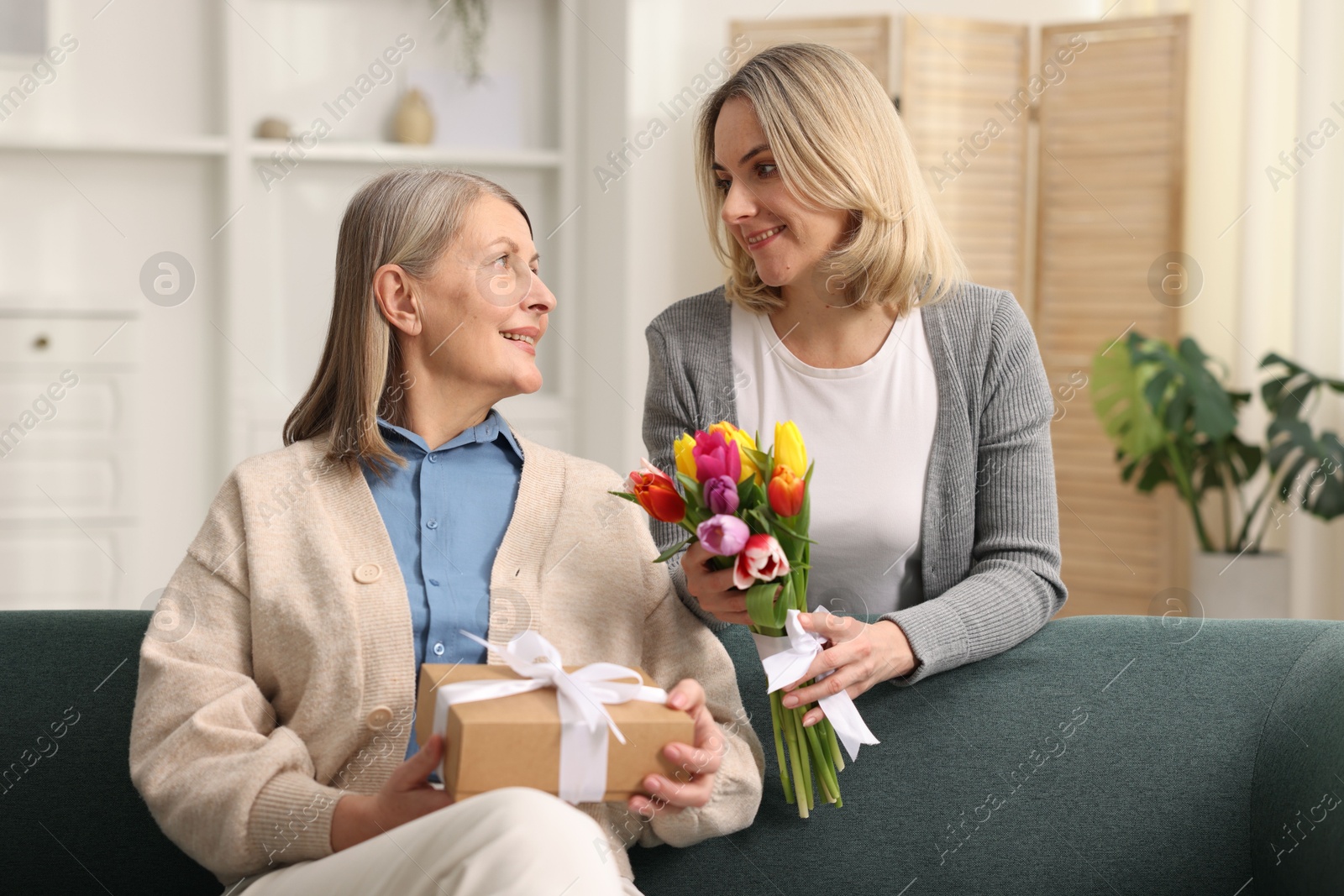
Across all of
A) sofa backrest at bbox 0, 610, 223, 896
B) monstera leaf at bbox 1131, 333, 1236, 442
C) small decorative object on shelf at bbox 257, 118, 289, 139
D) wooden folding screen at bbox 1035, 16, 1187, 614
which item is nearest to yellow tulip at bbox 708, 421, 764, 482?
sofa backrest at bbox 0, 610, 223, 896

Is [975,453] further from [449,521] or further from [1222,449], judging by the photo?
[1222,449]

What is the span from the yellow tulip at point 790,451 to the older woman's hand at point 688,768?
266mm

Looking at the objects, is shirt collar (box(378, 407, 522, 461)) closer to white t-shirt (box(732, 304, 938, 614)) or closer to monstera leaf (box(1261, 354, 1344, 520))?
white t-shirt (box(732, 304, 938, 614))

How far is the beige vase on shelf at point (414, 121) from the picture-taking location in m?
4.21

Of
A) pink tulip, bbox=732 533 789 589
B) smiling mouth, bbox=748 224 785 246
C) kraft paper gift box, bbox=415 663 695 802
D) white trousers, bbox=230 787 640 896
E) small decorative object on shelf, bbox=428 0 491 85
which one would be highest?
small decorative object on shelf, bbox=428 0 491 85

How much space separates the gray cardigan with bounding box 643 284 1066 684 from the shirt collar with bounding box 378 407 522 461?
10.4 inches

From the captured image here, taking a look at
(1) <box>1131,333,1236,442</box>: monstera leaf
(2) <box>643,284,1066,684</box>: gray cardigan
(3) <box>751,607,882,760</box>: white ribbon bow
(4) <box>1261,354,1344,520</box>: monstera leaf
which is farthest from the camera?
(1) <box>1131,333,1236,442</box>: monstera leaf

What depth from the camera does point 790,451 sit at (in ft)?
4.49

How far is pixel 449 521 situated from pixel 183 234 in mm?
3039

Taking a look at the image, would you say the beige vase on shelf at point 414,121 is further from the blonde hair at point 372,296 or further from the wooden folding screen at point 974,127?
the blonde hair at point 372,296

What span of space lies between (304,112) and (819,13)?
6.03ft

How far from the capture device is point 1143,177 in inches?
161

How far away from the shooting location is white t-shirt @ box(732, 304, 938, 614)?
1.82 metres

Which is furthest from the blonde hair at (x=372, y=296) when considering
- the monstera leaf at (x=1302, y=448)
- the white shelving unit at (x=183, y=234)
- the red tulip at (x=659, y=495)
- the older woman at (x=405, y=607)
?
the monstera leaf at (x=1302, y=448)
